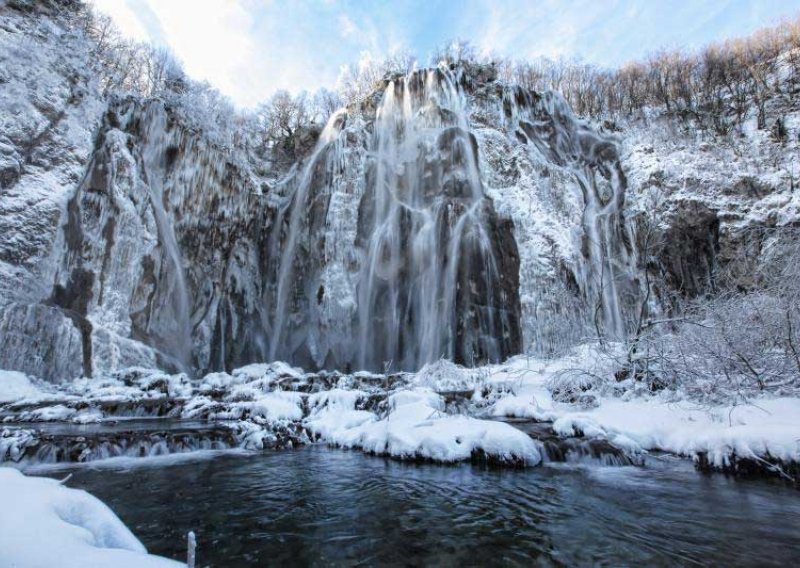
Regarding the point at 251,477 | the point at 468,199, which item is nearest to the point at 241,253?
the point at 468,199

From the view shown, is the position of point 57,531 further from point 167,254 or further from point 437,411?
point 167,254

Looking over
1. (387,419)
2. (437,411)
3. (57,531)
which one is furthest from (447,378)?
(57,531)

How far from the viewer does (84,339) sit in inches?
613

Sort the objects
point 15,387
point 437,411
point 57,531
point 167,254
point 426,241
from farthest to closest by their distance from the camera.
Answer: point 426,241 < point 167,254 < point 15,387 < point 437,411 < point 57,531

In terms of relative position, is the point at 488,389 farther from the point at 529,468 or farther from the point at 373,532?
the point at 373,532

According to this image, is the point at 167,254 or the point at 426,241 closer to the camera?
the point at 167,254

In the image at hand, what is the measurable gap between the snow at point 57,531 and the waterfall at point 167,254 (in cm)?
1893

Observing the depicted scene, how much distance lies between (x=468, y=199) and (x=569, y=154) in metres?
8.69

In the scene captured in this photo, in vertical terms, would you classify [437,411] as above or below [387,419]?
above

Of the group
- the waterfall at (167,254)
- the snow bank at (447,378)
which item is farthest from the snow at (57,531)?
the waterfall at (167,254)

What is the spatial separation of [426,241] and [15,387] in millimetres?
17346

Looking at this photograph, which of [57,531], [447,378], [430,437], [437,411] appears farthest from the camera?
[447,378]

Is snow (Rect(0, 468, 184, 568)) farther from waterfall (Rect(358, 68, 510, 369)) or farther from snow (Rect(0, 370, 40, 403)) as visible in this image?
waterfall (Rect(358, 68, 510, 369))

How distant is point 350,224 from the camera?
2445 centimetres
